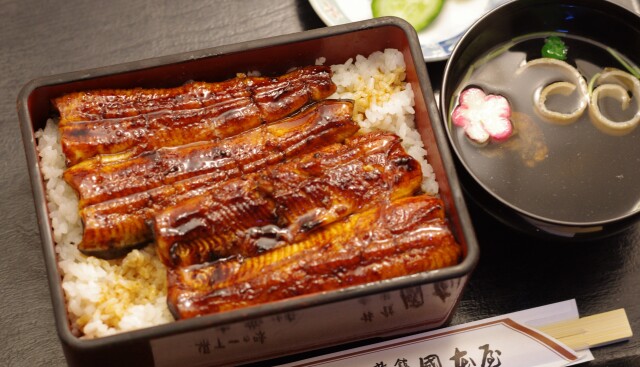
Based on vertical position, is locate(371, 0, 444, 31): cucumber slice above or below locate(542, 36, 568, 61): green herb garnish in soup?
above

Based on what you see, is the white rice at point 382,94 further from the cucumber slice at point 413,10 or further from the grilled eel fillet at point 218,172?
the cucumber slice at point 413,10

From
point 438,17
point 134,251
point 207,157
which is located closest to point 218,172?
point 207,157

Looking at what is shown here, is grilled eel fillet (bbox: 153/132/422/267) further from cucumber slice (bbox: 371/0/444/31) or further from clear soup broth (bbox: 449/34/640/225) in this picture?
cucumber slice (bbox: 371/0/444/31)

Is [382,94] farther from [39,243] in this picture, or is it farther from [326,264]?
[39,243]

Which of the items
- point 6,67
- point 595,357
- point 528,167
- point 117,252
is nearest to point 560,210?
point 528,167

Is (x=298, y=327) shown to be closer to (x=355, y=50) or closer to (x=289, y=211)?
(x=289, y=211)

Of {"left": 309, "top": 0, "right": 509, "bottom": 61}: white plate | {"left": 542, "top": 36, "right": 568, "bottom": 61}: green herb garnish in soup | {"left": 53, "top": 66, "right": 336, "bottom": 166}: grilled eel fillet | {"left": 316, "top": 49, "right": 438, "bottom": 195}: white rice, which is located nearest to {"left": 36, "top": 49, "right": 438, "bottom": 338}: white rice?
{"left": 316, "top": 49, "right": 438, "bottom": 195}: white rice

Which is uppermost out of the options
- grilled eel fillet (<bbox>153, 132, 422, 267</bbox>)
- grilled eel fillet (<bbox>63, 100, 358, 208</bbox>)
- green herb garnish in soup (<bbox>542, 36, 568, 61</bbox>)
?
green herb garnish in soup (<bbox>542, 36, 568, 61</bbox>)
